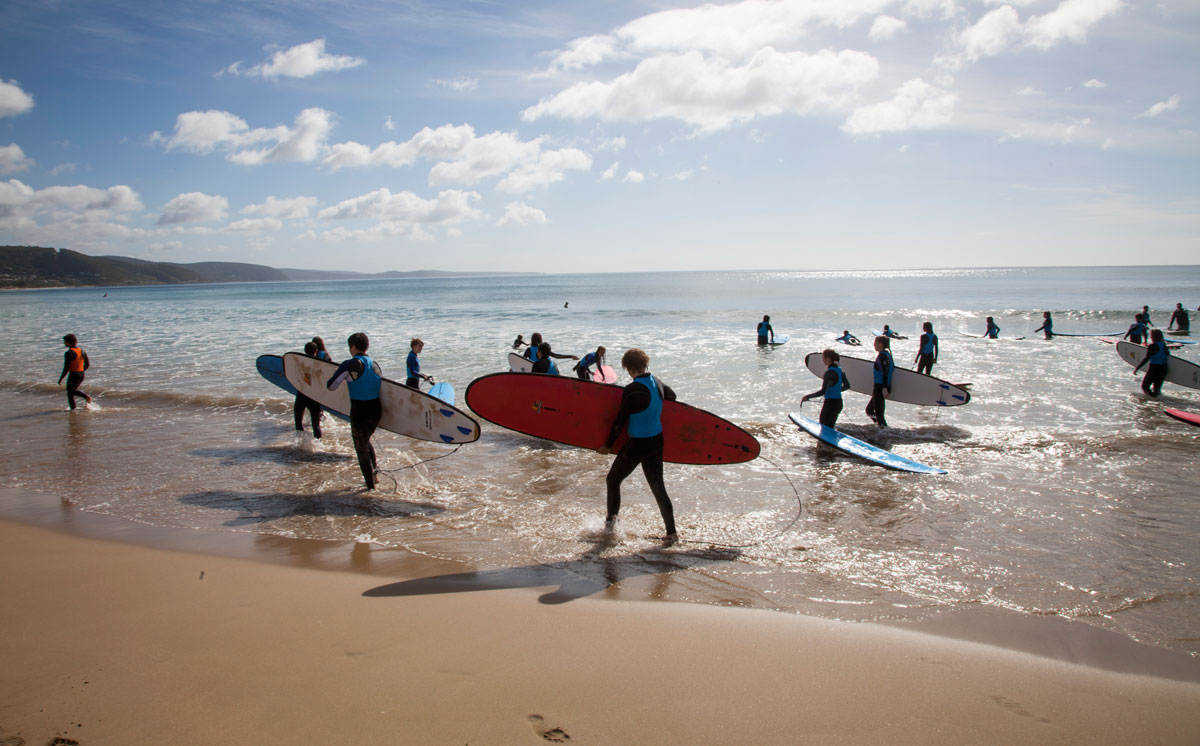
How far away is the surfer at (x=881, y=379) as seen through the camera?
10.2m

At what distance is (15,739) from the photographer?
2.80 metres

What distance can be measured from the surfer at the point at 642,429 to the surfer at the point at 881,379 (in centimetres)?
601

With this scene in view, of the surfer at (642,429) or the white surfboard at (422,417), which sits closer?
the surfer at (642,429)

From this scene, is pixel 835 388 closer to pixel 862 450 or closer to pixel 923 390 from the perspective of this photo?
pixel 862 450

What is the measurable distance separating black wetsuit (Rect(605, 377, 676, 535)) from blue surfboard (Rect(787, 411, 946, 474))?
4.05 meters

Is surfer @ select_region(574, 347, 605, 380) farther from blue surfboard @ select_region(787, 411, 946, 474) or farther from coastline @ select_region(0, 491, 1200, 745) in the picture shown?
coastline @ select_region(0, 491, 1200, 745)

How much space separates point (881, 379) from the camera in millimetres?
10562

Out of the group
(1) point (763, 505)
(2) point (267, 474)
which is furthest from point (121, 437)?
(1) point (763, 505)

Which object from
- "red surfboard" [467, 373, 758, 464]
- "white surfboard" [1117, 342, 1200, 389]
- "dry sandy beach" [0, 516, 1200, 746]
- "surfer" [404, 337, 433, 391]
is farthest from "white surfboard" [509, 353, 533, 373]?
"white surfboard" [1117, 342, 1200, 389]

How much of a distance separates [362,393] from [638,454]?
3.46m

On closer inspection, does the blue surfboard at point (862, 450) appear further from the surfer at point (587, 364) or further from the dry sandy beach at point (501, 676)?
the dry sandy beach at point (501, 676)

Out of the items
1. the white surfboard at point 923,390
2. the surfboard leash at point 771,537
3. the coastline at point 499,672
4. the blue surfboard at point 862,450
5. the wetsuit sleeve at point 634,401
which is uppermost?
the wetsuit sleeve at point 634,401

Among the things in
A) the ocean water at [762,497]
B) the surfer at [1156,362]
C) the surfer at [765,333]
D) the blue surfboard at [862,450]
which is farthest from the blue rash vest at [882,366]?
the surfer at [765,333]

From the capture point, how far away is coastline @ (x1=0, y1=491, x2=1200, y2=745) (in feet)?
9.71
